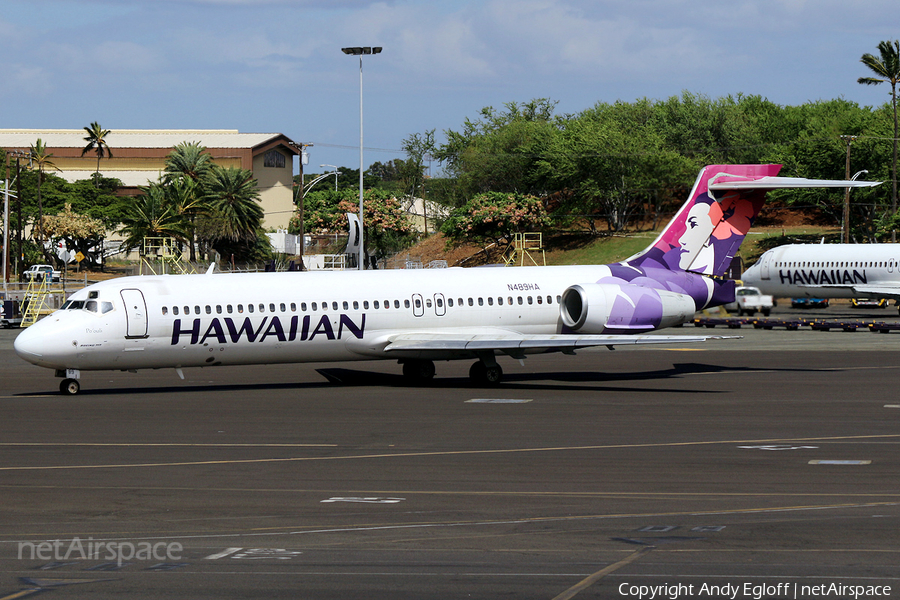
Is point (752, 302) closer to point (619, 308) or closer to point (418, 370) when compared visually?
point (619, 308)

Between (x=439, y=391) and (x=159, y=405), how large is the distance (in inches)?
305

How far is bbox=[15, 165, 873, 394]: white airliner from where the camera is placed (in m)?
28.6

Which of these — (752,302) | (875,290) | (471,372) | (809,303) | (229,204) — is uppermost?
(229,204)

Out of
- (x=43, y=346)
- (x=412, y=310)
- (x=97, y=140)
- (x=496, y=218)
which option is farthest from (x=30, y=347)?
(x=97, y=140)

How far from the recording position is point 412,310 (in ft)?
103

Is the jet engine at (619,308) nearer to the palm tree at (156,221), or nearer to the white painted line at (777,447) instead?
the white painted line at (777,447)

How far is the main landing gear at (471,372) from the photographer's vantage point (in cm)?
3120

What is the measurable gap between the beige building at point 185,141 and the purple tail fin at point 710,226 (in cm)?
10018

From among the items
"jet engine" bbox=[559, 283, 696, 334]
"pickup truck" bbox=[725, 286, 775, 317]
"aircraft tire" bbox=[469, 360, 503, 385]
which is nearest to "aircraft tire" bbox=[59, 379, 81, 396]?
"aircraft tire" bbox=[469, 360, 503, 385]

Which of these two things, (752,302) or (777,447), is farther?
(752,302)

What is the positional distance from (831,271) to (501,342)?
3955 cm

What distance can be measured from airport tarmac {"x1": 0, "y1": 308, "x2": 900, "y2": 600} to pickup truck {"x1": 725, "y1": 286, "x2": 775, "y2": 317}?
31415 millimetres

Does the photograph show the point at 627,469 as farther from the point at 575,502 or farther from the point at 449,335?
the point at 449,335

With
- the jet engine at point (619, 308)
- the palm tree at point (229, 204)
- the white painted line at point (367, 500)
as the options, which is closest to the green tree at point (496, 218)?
the palm tree at point (229, 204)
